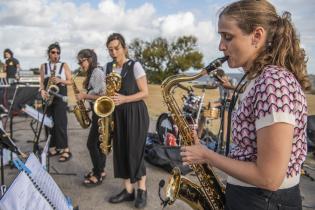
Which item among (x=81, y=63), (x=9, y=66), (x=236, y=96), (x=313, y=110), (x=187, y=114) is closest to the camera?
(x=236, y=96)

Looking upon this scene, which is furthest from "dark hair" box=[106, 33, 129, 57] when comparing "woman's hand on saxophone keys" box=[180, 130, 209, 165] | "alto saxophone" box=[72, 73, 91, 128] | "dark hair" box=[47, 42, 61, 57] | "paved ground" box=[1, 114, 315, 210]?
"woman's hand on saxophone keys" box=[180, 130, 209, 165]

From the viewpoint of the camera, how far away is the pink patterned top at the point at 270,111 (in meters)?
1.35

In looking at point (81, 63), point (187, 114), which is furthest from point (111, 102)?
point (187, 114)

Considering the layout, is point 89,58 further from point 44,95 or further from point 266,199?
point 266,199

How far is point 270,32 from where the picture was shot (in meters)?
1.51

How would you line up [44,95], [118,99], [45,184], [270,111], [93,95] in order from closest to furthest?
[270,111]
[45,184]
[118,99]
[93,95]
[44,95]

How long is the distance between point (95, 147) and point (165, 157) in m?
1.57

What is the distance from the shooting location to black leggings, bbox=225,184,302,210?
1.52m

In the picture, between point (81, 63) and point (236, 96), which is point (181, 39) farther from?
point (236, 96)

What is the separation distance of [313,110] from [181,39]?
18369mm

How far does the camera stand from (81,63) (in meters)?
5.35

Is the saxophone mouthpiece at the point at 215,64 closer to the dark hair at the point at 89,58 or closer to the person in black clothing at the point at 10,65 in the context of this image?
the dark hair at the point at 89,58

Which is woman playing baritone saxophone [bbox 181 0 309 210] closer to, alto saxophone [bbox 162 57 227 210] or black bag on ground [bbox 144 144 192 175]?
alto saxophone [bbox 162 57 227 210]

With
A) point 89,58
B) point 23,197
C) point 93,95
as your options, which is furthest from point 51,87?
point 23,197
